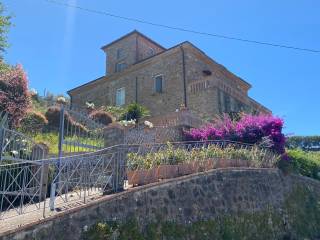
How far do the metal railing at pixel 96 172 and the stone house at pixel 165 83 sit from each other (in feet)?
32.2

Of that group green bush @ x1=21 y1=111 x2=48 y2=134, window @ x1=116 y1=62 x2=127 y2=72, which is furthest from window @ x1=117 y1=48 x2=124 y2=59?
green bush @ x1=21 y1=111 x2=48 y2=134

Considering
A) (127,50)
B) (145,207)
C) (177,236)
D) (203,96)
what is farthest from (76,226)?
(127,50)

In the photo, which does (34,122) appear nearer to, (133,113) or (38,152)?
(133,113)

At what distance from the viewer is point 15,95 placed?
1510 centimetres

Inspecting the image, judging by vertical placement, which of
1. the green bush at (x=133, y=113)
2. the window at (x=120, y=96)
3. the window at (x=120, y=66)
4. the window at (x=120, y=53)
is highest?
the window at (x=120, y=53)

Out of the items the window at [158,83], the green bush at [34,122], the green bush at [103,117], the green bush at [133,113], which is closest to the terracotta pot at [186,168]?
the green bush at [34,122]

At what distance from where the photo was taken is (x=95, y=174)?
9.58 m

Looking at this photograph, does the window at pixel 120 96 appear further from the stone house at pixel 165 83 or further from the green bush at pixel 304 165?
the green bush at pixel 304 165

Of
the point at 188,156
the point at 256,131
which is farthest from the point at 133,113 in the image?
the point at 188,156

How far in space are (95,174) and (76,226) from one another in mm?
1929

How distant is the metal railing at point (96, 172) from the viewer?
8.95m

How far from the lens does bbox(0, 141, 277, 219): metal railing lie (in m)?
8.95

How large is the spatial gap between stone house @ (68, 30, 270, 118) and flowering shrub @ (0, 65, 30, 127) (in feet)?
27.8

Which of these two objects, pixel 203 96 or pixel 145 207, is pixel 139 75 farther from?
pixel 145 207
